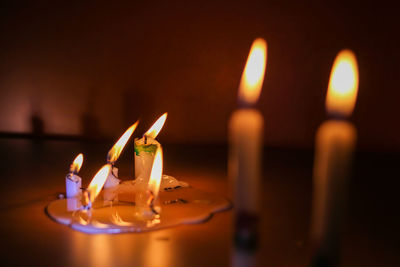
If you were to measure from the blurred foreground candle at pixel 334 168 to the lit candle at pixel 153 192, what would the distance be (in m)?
0.47

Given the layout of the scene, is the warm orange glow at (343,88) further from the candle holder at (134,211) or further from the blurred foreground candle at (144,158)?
the blurred foreground candle at (144,158)

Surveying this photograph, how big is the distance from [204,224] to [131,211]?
0.17 m

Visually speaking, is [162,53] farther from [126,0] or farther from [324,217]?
[324,217]

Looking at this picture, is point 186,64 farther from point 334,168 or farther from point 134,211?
point 334,168

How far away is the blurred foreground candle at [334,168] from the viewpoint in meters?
0.36

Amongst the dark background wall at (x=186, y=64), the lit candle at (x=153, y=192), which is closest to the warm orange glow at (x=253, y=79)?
the lit candle at (x=153, y=192)

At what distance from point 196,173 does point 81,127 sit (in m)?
0.82

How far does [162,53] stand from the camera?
1907 millimetres

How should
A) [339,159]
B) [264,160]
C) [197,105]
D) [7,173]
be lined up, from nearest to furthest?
[339,159] → [7,173] → [264,160] → [197,105]

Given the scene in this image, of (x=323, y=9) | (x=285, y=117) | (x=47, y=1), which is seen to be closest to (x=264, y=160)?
(x=285, y=117)

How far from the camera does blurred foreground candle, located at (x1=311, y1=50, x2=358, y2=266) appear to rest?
0.36 metres

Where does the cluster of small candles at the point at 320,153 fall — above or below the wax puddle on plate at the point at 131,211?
above

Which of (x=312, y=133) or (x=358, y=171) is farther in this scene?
(x=312, y=133)

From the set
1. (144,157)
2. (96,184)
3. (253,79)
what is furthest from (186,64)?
(253,79)
